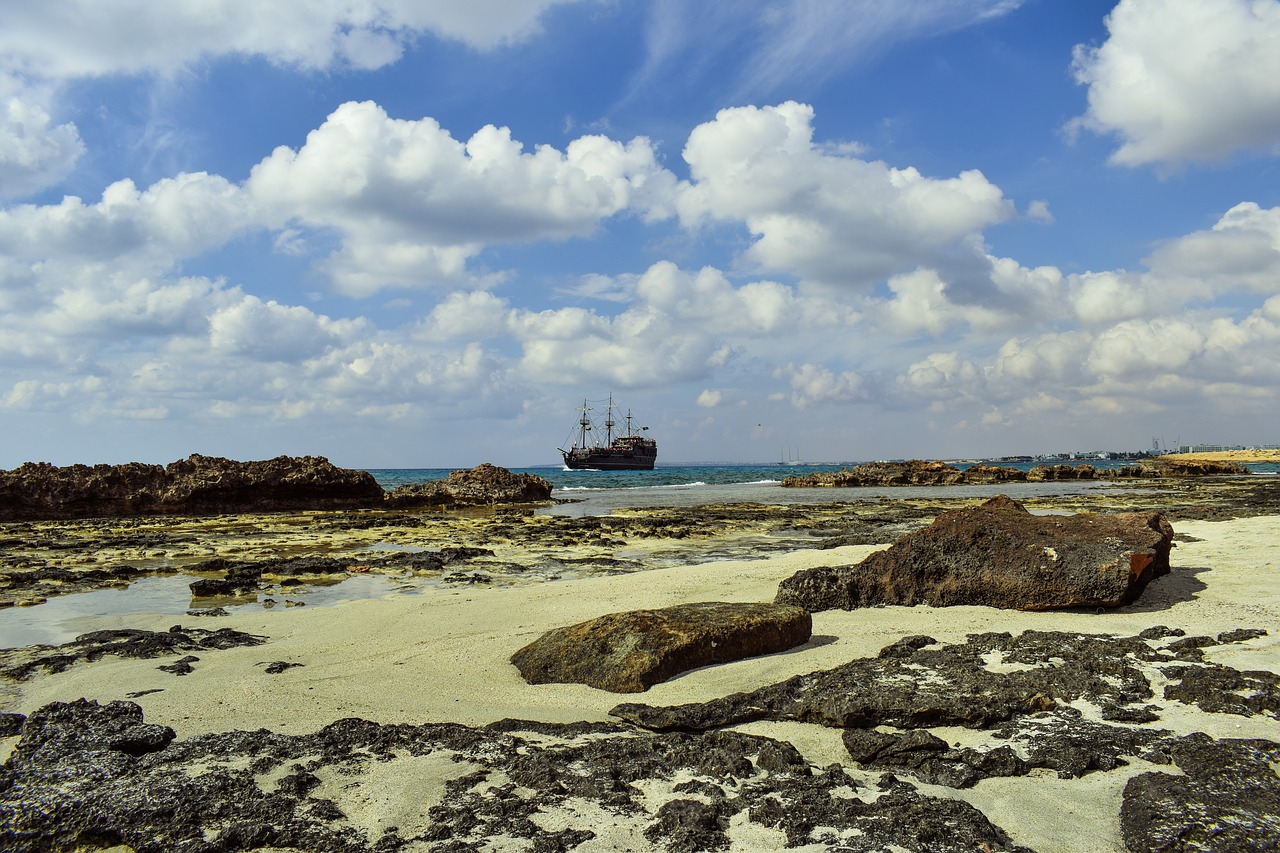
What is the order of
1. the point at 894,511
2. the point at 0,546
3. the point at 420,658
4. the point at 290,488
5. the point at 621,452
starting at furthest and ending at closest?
the point at 621,452, the point at 290,488, the point at 894,511, the point at 0,546, the point at 420,658

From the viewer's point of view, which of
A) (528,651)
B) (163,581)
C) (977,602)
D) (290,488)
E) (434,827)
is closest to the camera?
(434,827)

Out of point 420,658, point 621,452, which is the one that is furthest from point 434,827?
point 621,452

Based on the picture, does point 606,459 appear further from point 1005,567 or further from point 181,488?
point 1005,567

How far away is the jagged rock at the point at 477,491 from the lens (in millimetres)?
32062

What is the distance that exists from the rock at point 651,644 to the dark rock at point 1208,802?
8.68ft

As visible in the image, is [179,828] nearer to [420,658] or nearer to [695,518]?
[420,658]

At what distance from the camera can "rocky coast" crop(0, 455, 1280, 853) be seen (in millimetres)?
3039

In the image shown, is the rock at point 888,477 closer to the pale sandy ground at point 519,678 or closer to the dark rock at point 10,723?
the pale sandy ground at point 519,678

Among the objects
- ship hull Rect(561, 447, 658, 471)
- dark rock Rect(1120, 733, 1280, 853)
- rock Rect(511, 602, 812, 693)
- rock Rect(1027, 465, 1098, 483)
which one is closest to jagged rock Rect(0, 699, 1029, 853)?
dark rock Rect(1120, 733, 1280, 853)

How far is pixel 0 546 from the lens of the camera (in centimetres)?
1652

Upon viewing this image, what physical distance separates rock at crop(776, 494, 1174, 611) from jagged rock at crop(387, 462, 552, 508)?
26.8 m

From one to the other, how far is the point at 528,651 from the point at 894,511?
21369 millimetres

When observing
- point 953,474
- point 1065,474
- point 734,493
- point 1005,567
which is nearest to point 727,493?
point 734,493

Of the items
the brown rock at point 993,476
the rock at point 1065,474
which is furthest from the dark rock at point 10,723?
the rock at point 1065,474
